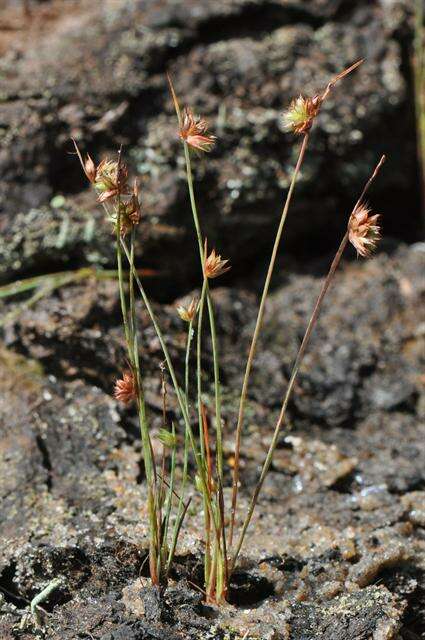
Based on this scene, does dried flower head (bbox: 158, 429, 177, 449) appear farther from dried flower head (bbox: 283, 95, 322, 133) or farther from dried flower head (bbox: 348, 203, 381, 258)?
dried flower head (bbox: 283, 95, 322, 133)

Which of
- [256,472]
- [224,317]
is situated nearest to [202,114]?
[224,317]

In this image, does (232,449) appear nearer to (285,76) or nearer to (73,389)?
(73,389)

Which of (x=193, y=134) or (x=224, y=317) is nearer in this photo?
(x=193, y=134)

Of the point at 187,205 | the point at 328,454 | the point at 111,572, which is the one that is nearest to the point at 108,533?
the point at 111,572

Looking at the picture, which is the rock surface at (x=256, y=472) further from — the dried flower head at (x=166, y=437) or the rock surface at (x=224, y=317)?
the dried flower head at (x=166, y=437)

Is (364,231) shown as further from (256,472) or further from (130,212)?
(256,472)

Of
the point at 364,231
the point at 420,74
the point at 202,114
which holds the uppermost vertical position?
the point at 364,231

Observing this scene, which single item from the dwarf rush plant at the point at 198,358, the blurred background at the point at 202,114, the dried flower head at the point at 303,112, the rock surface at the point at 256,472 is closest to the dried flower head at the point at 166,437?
the dwarf rush plant at the point at 198,358

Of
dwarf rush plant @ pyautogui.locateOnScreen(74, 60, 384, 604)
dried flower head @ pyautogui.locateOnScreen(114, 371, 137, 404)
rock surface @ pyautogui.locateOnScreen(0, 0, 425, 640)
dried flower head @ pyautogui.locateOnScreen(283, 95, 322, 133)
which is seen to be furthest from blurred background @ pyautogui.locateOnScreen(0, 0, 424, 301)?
dried flower head @ pyautogui.locateOnScreen(283, 95, 322, 133)
